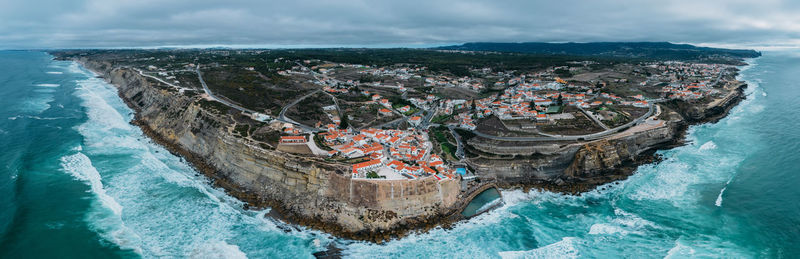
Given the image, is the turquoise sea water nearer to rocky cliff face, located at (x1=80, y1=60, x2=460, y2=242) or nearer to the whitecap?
the whitecap

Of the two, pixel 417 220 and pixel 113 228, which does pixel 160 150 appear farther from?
pixel 417 220

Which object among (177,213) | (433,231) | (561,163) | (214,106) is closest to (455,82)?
(561,163)

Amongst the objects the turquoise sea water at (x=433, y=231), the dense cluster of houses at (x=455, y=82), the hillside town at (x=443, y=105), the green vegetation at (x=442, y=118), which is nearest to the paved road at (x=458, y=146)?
the hillside town at (x=443, y=105)

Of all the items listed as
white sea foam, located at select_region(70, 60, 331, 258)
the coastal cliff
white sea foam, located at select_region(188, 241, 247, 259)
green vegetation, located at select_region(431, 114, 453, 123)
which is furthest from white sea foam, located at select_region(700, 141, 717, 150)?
white sea foam, located at select_region(188, 241, 247, 259)

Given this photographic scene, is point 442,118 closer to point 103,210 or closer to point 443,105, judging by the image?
point 443,105

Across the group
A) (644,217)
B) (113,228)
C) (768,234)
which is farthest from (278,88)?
(768,234)

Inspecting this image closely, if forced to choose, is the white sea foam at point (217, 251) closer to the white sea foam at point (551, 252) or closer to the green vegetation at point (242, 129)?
the green vegetation at point (242, 129)
